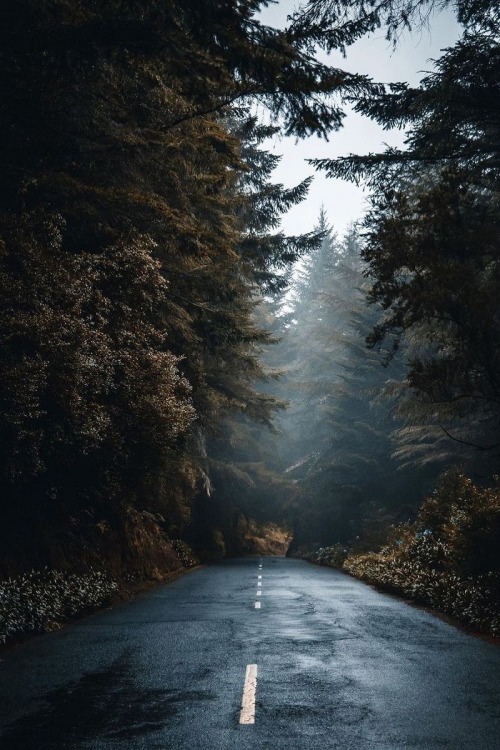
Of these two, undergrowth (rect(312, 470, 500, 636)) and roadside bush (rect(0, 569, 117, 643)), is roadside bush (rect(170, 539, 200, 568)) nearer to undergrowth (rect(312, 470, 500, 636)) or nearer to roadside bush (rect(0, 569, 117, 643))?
undergrowth (rect(312, 470, 500, 636))

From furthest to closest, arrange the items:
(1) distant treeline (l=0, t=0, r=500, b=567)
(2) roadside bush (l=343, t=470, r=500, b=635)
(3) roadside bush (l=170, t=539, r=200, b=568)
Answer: (3) roadside bush (l=170, t=539, r=200, b=568) → (2) roadside bush (l=343, t=470, r=500, b=635) → (1) distant treeline (l=0, t=0, r=500, b=567)

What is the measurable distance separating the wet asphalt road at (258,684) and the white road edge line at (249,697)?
0.07 meters

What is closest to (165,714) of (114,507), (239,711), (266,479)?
(239,711)

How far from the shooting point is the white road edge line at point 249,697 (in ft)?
20.6

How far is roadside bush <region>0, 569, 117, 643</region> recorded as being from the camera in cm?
1123

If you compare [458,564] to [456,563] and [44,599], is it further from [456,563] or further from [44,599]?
[44,599]

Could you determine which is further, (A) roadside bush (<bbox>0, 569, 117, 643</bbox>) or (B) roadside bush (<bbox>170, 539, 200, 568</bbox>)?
(B) roadside bush (<bbox>170, 539, 200, 568</bbox>)

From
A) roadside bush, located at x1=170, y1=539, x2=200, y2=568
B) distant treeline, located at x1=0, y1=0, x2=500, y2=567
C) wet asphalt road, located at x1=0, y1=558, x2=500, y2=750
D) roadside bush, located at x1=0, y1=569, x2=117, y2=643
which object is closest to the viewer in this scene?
wet asphalt road, located at x1=0, y1=558, x2=500, y2=750

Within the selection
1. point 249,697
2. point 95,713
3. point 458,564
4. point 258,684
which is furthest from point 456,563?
point 95,713

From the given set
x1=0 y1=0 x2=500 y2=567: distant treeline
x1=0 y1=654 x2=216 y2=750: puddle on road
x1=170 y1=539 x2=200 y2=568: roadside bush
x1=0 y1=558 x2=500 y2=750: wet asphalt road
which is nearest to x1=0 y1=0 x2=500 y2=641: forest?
x1=0 y1=0 x2=500 y2=567: distant treeline

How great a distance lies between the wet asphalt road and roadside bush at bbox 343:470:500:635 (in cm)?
77

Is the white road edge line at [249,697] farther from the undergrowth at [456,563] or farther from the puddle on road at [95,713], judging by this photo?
the undergrowth at [456,563]

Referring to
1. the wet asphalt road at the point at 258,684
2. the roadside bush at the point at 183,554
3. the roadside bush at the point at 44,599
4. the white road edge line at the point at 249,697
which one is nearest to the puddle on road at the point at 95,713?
the wet asphalt road at the point at 258,684

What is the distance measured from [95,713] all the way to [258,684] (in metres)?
1.91
